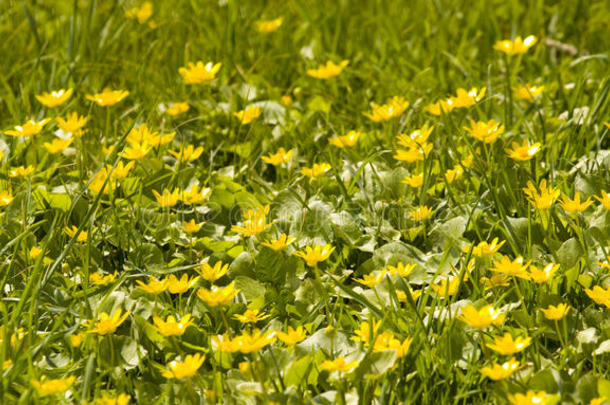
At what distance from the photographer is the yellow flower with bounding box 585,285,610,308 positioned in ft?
5.81

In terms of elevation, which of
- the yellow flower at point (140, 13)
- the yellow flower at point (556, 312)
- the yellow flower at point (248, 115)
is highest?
the yellow flower at point (556, 312)

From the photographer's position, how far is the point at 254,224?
206 cm

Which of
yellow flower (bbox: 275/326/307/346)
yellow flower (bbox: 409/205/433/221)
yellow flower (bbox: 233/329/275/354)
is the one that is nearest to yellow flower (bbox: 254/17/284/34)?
yellow flower (bbox: 409/205/433/221)

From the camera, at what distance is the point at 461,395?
156cm

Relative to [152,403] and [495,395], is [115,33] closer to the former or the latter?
[152,403]

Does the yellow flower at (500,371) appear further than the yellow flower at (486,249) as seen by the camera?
No

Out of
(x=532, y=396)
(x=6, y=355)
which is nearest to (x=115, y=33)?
(x=6, y=355)

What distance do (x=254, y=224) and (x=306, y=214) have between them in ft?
0.83

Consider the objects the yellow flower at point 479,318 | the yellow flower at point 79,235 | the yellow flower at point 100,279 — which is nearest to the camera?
the yellow flower at point 479,318

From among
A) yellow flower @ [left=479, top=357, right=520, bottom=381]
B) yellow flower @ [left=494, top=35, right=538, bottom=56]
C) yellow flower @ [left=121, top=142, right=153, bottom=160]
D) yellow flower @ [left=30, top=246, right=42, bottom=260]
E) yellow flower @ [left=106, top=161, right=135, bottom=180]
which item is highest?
yellow flower @ [left=494, top=35, right=538, bottom=56]

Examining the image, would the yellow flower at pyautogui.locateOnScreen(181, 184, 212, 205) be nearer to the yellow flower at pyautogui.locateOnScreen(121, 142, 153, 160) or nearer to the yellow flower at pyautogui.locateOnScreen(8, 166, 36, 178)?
the yellow flower at pyautogui.locateOnScreen(121, 142, 153, 160)

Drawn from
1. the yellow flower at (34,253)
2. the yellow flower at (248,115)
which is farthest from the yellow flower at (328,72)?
the yellow flower at (34,253)

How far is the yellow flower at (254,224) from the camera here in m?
2.03

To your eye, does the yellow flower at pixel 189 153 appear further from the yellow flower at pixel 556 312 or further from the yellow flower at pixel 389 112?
the yellow flower at pixel 556 312
